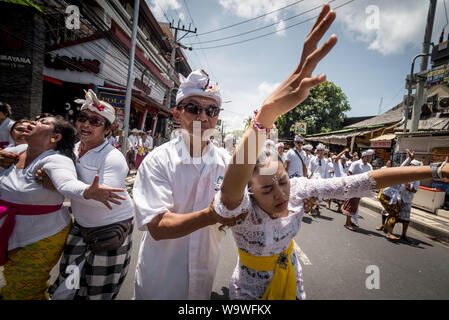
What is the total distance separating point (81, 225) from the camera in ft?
5.69

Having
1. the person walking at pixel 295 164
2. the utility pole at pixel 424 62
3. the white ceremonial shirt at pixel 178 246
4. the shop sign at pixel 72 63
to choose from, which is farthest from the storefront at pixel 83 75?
the utility pole at pixel 424 62

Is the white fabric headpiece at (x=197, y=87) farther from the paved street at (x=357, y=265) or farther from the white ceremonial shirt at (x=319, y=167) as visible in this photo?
the white ceremonial shirt at (x=319, y=167)

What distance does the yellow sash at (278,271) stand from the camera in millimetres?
1302

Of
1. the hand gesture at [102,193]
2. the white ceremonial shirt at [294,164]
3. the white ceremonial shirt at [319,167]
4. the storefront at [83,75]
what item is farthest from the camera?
the storefront at [83,75]

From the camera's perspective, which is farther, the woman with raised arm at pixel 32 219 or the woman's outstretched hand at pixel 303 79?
the woman with raised arm at pixel 32 219

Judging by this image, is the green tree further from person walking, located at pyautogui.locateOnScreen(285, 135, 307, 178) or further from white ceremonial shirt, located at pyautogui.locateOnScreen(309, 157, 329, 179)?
person walking, located at pyautogui.locateOnScreen(285, 135, 307, 178)

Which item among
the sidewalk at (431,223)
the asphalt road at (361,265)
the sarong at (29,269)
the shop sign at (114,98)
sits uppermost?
the shop sign at (114,98)

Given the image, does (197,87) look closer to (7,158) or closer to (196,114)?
(196,114)

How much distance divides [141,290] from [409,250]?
578 cm

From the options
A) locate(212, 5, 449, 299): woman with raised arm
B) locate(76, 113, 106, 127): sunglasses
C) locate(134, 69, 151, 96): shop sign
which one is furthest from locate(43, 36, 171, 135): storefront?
locate(212, 5, 449, 299): woman with raised arm

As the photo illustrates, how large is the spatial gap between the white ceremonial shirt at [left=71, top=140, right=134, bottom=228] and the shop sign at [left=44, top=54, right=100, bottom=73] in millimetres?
9782
